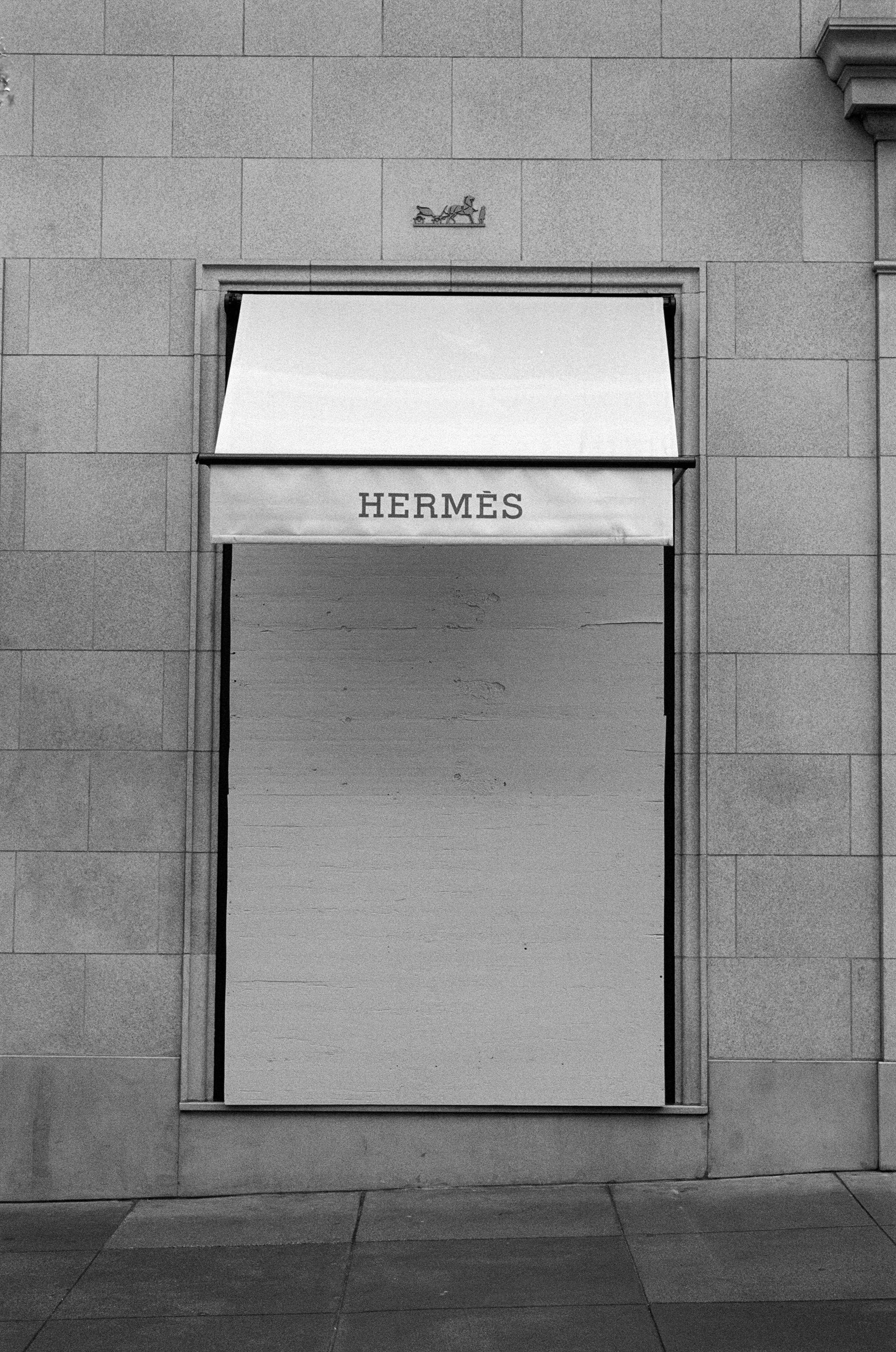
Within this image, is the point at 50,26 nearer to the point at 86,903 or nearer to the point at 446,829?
the point at 86,903

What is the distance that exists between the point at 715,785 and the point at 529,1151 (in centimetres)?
245

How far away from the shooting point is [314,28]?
26.3ft

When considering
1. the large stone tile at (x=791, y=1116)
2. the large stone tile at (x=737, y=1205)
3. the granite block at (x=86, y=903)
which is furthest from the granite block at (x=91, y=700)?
the large stone tile at (x=791, y=1116)

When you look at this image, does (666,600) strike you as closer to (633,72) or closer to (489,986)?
(489,986)

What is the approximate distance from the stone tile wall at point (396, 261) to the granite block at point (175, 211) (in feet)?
0.06

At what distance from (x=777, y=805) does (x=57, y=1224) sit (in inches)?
190

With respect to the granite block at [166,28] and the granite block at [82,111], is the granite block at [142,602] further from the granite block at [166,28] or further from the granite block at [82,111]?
the granite block at [166,28]

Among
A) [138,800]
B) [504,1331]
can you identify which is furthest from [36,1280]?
[138,800]

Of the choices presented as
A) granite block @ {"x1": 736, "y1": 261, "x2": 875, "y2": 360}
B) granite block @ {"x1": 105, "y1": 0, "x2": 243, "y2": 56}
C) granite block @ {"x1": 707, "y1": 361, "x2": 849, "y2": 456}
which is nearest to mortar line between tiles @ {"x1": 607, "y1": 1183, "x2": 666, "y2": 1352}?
granite block @ {"x1": 707, "y1": 361, "x2": 849, "y2": 456}

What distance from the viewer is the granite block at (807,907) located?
7.77 meters

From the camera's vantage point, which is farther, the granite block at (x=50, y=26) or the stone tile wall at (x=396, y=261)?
the granite block at (x=50, y=26)

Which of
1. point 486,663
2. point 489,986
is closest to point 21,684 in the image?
point 486,663

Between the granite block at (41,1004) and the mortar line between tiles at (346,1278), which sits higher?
the granite block at (41,1004)

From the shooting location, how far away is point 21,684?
25.8 ft
